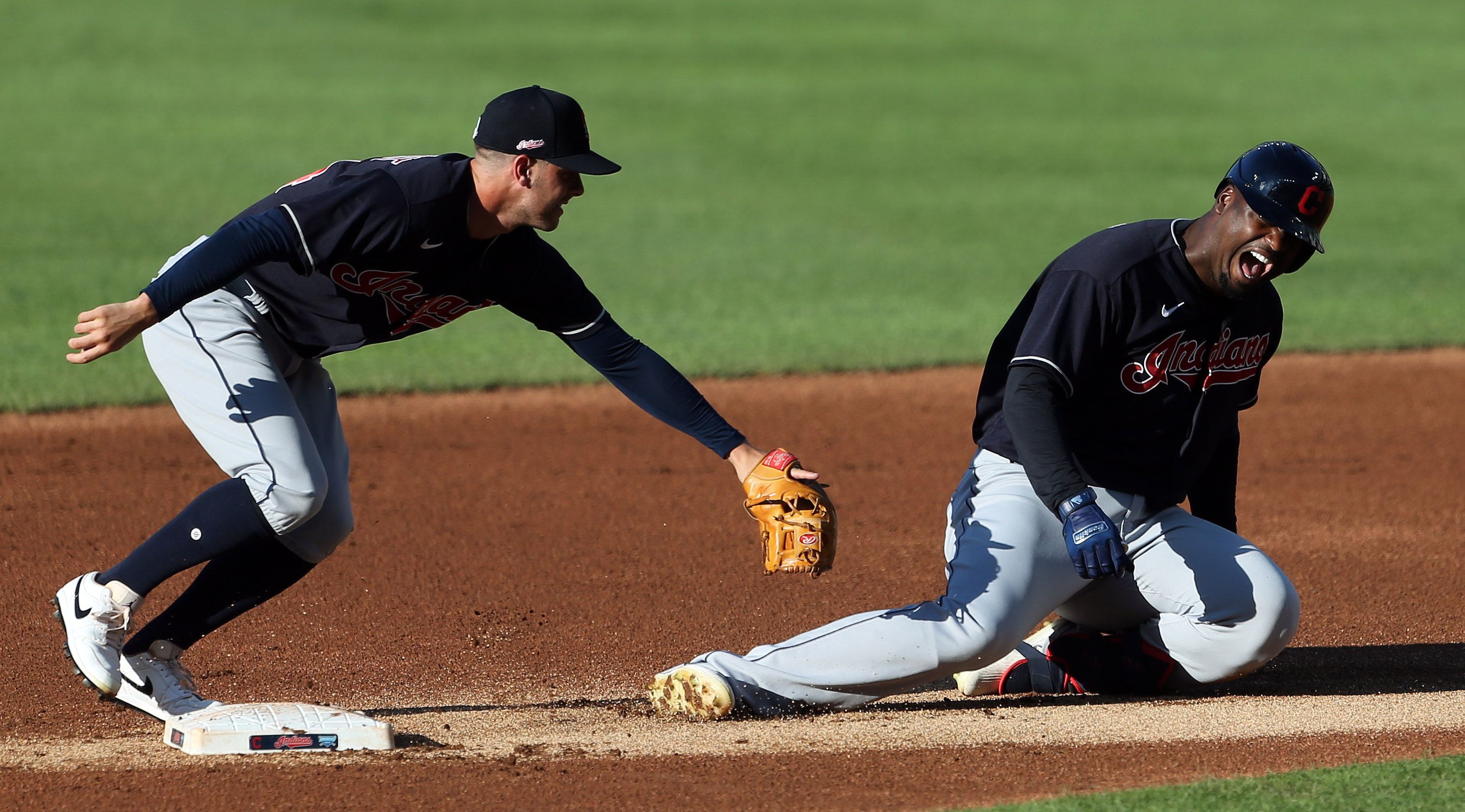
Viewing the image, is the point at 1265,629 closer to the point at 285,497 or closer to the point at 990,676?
the point at 990,676

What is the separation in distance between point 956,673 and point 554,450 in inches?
143

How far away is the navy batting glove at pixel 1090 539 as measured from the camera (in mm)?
3803

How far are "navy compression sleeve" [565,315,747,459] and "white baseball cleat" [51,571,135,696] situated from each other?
1304 millimetres

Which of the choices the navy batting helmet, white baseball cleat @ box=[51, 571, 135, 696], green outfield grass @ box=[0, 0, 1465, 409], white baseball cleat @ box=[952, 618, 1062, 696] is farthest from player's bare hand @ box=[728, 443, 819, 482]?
green outfield grass @ box=[0, 0, 1465, 409]

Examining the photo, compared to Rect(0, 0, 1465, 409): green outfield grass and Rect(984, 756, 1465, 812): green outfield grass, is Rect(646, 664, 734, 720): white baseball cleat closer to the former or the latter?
Rect(984, 756, 1465, 812): green outfield grass

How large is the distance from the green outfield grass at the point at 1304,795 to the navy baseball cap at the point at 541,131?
174 centimetres

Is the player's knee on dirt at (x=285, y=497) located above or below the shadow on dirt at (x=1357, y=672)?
above

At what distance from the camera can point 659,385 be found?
418cm

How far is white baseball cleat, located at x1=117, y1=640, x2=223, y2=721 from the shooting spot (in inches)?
152

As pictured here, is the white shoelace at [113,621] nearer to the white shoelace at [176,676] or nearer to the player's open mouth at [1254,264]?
the white shoelace at [176,676]

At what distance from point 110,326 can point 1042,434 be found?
2172mm

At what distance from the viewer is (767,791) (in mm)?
3463

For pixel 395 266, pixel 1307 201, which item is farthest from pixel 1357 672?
pixel 395 266

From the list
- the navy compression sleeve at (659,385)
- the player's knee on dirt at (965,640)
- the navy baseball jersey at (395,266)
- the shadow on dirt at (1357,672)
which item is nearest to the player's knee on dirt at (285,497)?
the navy baseball jersey at (395,266)
